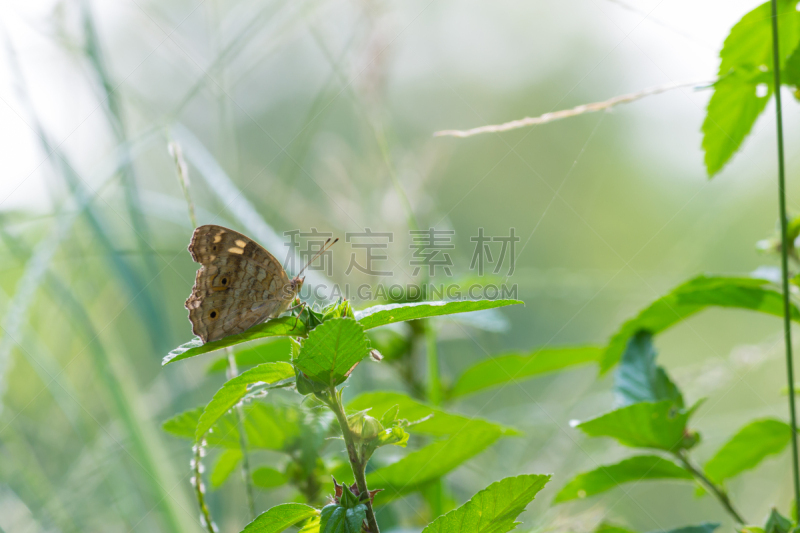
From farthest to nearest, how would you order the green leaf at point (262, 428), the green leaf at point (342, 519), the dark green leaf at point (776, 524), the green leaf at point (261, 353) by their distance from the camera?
the green leaf at point (261, 353) → the green leaf at point (262, 428) → the dark green leaf at point (776, 524) → the green leaf at point (342, 519)

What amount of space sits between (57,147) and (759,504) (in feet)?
5.19

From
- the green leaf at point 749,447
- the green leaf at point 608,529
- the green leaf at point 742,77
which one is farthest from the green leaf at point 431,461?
the green leaf at point 742,77

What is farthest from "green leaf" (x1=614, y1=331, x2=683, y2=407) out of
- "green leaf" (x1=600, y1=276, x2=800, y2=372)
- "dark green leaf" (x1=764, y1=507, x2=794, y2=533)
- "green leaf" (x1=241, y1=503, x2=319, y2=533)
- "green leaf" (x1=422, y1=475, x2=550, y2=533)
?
"green leaf" (x1=241, y1=503, x2=319, y2=533)

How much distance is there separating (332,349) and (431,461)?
267 millimetres

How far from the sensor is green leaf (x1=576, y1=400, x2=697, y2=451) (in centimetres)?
46

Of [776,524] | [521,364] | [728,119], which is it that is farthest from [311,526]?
[728,119]

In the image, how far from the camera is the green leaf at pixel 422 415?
0.48 m

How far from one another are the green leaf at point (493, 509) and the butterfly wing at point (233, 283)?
25 cm

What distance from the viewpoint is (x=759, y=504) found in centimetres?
122

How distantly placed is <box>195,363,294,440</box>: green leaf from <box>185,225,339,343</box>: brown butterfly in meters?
0.14

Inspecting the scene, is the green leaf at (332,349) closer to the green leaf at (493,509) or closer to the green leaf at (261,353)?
the green leaf at (493,509)

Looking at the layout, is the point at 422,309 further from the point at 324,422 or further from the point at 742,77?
the point at 742,77

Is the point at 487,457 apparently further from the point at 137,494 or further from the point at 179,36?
the point at 179,36

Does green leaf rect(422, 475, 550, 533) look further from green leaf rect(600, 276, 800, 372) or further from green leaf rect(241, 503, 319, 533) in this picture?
green leaf rect(600, 276, 800, 372)
